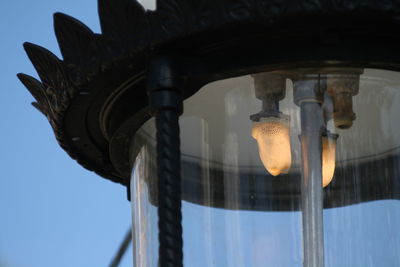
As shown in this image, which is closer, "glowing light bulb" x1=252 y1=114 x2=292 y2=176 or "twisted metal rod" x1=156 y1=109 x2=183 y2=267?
"twisted metal rod" x1=156 y1=109 x2=183 y2=267

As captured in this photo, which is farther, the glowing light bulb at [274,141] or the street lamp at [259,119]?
the glowing light bulb at [274,141]

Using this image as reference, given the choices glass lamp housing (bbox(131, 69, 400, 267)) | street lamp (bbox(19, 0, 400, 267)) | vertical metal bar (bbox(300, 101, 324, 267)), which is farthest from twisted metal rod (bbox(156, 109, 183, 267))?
vertical metal bar (bbox(300, 101, 324, 267))

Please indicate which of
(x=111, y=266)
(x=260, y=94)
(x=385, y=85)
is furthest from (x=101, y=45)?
(x=111, y=266)

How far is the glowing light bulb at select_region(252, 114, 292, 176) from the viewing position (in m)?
3.28

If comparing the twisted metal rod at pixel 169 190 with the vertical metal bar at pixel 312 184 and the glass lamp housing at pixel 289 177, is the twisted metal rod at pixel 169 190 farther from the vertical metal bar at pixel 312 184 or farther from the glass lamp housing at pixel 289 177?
the vertical metal bar at pixel 312 184

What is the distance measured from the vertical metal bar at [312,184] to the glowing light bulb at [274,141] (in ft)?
0.14

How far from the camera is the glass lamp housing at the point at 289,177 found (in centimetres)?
322

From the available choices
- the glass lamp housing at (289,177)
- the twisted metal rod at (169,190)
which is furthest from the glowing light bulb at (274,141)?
the twisted metal rod at (169,190)

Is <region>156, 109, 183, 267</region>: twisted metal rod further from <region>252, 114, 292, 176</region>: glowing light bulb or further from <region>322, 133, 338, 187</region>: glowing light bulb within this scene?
<region>322, 133, 338, 187</region>: glowing light bulb

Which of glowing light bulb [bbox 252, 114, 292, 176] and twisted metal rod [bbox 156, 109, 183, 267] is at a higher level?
glowing light bulb [bbox 252, 114, 292, 176]

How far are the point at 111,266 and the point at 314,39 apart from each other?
1639 millimetres

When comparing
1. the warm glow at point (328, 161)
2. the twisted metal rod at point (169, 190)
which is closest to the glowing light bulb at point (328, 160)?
the warm glow at point (328, 161)

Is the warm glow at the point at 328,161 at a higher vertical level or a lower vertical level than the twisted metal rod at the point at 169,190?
higher

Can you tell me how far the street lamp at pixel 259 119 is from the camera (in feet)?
10.4
